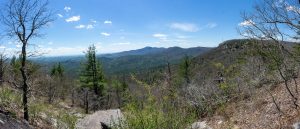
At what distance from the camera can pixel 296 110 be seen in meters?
13.5

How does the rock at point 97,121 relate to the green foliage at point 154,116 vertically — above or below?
below

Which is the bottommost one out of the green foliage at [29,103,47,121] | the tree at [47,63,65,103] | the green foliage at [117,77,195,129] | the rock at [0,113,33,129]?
the tree at [47,63,65,103]

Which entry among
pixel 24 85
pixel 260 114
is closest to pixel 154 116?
pixel 24 85

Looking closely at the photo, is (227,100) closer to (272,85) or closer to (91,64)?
(272,85)

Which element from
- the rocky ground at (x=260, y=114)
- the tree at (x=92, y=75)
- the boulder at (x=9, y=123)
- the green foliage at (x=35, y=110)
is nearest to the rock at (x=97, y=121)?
A: the green foliage at (x=35, y=110)

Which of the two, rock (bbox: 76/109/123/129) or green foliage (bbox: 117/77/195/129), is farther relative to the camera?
rock (bbox: 76/109/123/129)

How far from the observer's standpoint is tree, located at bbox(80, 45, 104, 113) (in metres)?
44.6

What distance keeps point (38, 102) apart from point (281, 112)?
1021 cm

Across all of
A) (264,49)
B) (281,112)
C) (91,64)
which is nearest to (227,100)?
(281,112)

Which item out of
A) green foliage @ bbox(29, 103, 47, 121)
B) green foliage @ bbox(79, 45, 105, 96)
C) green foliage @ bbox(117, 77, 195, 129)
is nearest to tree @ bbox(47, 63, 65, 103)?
green foliage @ bbox(79, 45, 105, 96)

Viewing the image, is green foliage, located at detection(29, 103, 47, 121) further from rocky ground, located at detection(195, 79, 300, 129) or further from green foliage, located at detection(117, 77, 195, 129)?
green foliage, located at detection(117, 77, 195, 129)

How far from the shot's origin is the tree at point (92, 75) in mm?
44562

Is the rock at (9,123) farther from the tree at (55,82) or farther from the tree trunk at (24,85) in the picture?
the tree at (55,82)

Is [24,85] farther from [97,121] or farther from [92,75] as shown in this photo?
[92,75]
